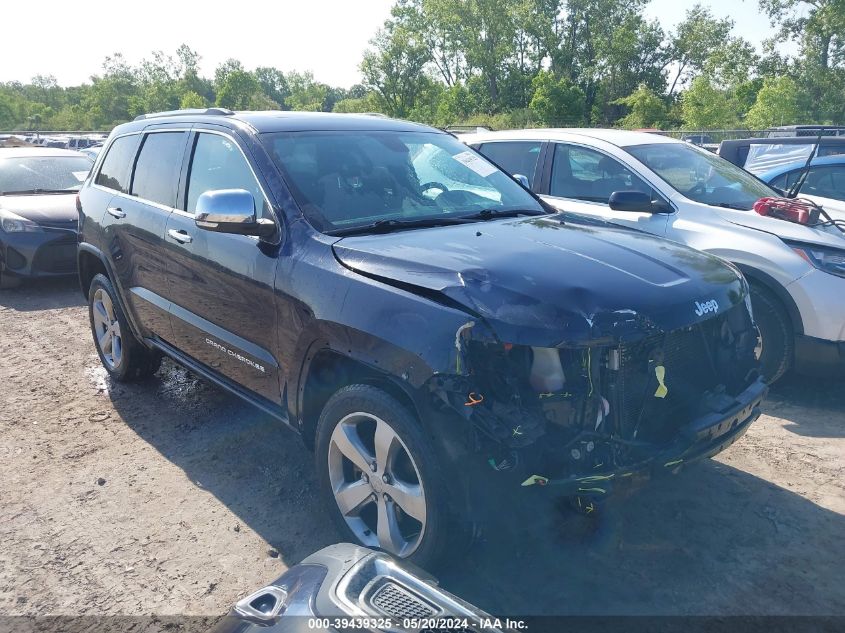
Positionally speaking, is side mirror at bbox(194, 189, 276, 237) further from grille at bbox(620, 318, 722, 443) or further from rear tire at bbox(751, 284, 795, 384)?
rear tire at bbox(751, 284, 795, 384)

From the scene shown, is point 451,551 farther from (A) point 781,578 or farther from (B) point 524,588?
(A) point 781,578

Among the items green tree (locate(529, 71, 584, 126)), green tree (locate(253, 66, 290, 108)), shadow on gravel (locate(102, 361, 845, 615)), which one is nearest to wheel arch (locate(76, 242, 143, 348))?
shadow on gravel (locate(102, 361, 845, 615))

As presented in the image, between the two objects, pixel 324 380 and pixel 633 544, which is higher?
pixel 324 380

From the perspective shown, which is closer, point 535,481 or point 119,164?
point 535,481

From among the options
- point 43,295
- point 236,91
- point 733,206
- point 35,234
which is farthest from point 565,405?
point 236,91

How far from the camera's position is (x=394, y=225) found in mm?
3393

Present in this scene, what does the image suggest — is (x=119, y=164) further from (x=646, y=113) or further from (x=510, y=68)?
(x=510, y=68)

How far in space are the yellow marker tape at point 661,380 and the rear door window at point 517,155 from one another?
385 centimetres

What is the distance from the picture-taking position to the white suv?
4.61 meters

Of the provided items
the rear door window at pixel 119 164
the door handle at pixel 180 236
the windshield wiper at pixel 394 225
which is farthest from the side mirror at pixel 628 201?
the rear door window at pixel 119 164

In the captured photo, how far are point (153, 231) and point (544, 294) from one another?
9.00ft

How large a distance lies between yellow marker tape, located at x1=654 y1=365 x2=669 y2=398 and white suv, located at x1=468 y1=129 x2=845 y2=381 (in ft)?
7.35

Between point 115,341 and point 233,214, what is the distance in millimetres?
2621

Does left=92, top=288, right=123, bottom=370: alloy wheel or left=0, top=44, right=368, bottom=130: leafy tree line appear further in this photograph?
left=0, top=44, right=368, bottom=130: leafy tree line
